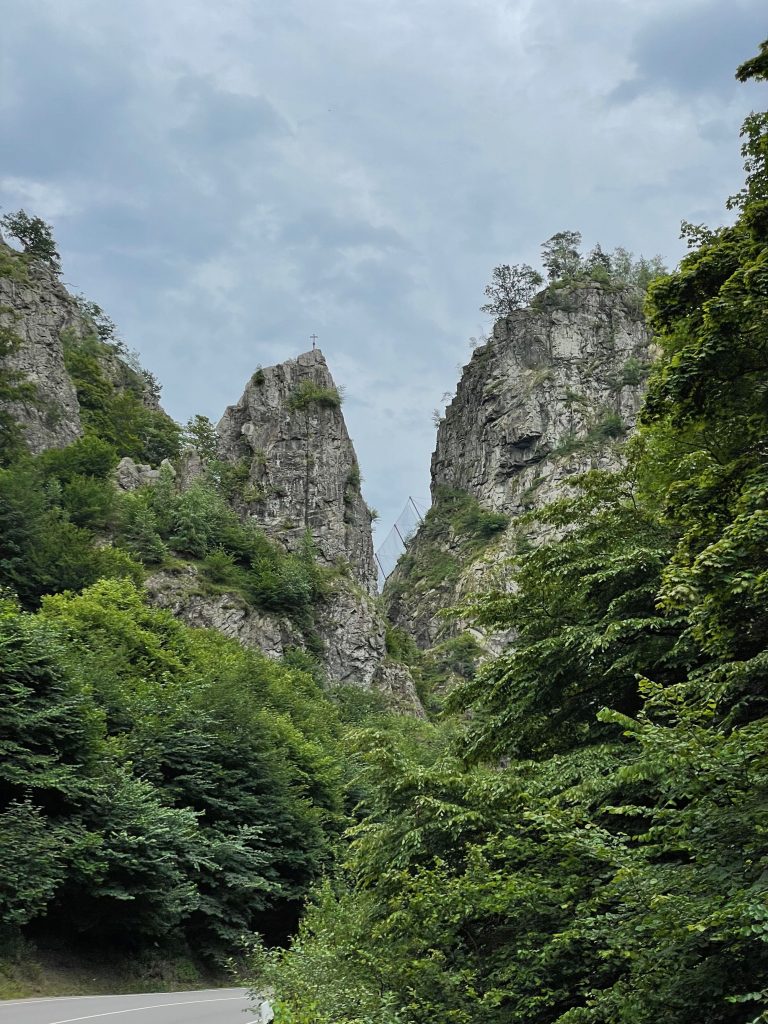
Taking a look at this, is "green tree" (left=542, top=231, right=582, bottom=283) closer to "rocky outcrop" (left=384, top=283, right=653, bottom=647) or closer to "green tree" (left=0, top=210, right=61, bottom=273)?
"rocky outcrop" (left=384, top=283, right=653, bottom=647)

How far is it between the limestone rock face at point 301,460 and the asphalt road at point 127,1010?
57.1 m

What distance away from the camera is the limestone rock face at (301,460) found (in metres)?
77.1

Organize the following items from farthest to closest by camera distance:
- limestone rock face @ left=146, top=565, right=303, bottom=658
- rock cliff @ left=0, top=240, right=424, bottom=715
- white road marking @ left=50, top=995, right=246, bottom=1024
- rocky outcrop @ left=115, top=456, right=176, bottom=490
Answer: rocky outcrop @ left=115, top=456, right=176, bottom=490 < rock cliff @ left=0, top=240, right=424, bottom=715 < limestone rock face @ left=146, top=565, right=303, bottom=658 < white road marking @ left=50, top=995, right=246, bottom=1024

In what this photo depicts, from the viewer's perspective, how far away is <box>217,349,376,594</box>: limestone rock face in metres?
77.1

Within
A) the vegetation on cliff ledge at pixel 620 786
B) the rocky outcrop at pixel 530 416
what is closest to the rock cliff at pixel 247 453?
the rocky outcrop at pixel 530 416

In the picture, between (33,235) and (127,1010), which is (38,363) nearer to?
(33,235)

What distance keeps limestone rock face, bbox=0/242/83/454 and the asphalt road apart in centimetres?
4954

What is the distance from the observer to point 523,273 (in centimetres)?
11619

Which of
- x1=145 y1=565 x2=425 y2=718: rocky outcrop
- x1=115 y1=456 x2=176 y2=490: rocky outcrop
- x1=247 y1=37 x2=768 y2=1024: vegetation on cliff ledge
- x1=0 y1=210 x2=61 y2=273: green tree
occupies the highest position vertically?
x1=0 y1=210 x2=61 y2=273: green tree

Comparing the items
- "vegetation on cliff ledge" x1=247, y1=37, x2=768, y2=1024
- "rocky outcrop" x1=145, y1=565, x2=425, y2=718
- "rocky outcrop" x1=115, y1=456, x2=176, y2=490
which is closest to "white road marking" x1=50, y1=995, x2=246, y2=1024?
"vegetation on cliff ledge" x1=247, y1=37, x2=768, y2=1024

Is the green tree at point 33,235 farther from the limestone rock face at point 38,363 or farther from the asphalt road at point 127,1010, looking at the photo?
the asphalt road at point 127,1010

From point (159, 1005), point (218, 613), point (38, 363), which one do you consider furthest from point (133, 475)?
point (159, 1005)

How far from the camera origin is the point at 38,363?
2532 inches

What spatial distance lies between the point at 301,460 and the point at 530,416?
34.0 m
